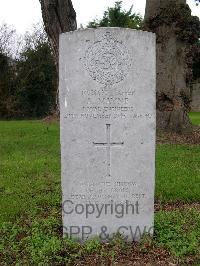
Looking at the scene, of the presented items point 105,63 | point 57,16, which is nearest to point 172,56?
point 57,16

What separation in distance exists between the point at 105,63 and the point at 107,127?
0.69 meters

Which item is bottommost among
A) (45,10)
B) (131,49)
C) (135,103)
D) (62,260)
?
(62,260)

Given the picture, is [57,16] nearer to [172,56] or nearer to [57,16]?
[57,16]

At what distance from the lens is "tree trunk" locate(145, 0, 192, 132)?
14422 millimetres

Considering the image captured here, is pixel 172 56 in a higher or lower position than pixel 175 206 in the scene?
higher

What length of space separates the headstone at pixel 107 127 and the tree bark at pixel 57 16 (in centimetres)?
984

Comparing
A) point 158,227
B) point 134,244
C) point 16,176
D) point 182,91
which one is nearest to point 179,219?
point 158,227

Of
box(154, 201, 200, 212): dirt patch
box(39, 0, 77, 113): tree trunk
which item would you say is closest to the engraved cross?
box(154, 201, 200, 212): dirt patch

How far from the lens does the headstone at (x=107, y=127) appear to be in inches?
211

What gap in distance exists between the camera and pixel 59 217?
6.53m

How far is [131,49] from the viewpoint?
5340 millimetres

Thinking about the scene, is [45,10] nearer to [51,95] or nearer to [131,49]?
[131,49]

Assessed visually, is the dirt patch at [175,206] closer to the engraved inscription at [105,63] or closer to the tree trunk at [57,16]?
the engraved inscription at [105,63]

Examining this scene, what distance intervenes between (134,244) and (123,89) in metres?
1.74
